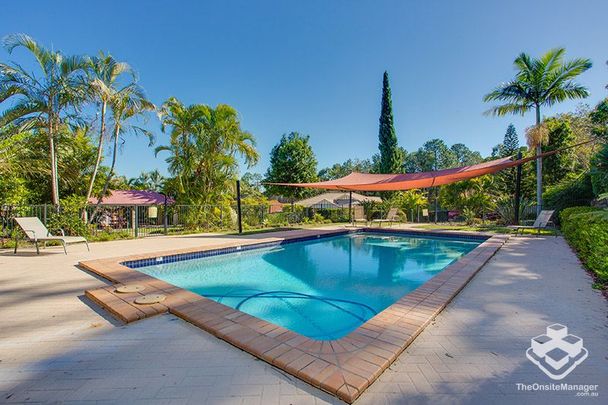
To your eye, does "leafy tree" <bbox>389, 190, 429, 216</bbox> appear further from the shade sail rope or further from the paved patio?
the paved patio

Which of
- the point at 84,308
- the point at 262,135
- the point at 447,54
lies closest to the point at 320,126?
the point at 262,135

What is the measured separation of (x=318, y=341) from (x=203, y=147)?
37.5 ft

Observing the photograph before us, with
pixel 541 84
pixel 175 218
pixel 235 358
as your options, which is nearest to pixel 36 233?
pixel 235 358

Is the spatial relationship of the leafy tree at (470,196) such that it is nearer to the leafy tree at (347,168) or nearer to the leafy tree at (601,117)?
the leafy tree at (601,117)

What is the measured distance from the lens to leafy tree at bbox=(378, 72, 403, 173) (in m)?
21.6

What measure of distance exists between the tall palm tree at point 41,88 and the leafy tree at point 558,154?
841 inches

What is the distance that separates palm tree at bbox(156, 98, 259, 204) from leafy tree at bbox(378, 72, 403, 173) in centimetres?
1210

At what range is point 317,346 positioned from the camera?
2111 mm

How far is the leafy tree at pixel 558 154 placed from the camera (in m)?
16.0

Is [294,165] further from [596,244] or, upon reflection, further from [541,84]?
[596,244]

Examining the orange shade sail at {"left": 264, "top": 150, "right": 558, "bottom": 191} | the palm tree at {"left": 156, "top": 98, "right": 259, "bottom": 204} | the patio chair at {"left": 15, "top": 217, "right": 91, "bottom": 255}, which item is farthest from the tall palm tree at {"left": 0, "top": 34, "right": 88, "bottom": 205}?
the orange shade sail at {"left": 264, "top": 150, "right": 558, "bottom": 191}

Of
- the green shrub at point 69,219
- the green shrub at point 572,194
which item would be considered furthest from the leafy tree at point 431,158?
the green shrub at point 69,219

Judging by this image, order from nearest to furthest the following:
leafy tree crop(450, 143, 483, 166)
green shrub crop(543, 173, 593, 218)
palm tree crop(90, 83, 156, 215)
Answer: palm tree crop(90, 83, 156, 215)
green shrub crop(543, 173, 593, 218)
leafy tree crop(450, 143, 483, 166)

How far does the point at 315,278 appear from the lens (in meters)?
5.77
